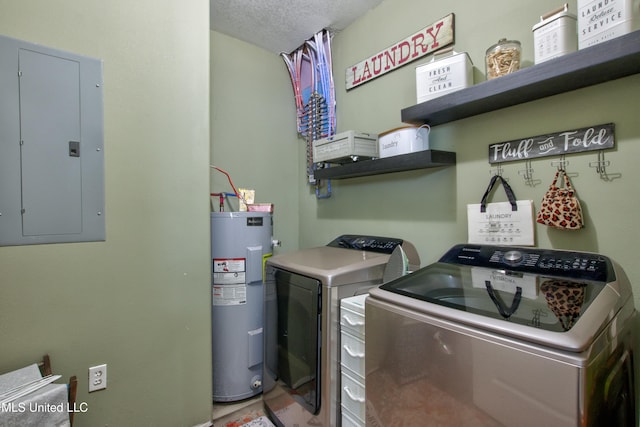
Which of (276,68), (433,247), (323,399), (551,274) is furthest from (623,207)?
(276,68)

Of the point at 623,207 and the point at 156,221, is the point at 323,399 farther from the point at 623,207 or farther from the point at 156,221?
the point at 623,207

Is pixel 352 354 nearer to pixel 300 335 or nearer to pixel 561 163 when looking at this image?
pixel 300 335

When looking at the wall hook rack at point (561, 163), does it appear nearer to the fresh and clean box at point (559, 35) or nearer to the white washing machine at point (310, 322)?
the fresh and clean box at point (559, 35)

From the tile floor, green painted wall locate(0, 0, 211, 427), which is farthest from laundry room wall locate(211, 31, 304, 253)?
the tile floor

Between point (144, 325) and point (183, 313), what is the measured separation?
0.64 ft

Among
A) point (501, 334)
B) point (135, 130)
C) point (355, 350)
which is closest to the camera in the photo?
point (501, 334)

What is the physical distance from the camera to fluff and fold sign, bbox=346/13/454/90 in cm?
170

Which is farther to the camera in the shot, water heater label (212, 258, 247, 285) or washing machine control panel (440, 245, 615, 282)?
Result: water heater label (212, 258, 247, 285)

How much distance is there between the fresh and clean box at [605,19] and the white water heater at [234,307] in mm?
1837

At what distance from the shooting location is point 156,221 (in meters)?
1.62

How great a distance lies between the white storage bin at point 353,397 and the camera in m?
1.29

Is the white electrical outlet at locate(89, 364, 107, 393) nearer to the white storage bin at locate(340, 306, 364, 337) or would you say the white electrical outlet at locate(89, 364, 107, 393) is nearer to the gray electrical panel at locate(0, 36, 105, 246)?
the gray electrical panel at locate(0, 36, 105, 246)

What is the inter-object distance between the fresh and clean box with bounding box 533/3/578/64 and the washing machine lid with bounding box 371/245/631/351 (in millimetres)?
759

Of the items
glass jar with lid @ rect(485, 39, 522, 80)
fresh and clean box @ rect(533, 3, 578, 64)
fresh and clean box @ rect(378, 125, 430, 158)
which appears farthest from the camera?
fresh and clean box @ rect(378, 125, 430, 158)
